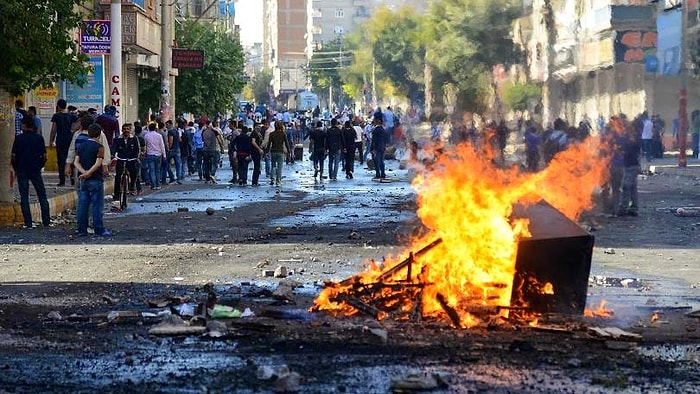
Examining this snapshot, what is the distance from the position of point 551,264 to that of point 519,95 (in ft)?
100

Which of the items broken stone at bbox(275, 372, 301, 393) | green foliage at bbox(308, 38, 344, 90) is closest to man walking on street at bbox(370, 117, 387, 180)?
broken stone at bbox(275, 372, 301, 393)

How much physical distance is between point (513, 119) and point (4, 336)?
2751 cm

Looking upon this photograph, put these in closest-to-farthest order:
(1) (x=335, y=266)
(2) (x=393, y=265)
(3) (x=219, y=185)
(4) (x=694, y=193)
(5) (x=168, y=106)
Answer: (2) (x=393, y=265) → (1) (x=335, y=266) → (4) (x=694, y=193) → (3) (x=219, y=185) → (5) (x=168, y=106)

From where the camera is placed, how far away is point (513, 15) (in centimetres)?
3925

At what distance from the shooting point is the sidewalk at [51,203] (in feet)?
68.5

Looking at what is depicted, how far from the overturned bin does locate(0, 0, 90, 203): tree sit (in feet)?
38.8

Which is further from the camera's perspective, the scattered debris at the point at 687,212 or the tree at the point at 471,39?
the tree at the point at 471,39

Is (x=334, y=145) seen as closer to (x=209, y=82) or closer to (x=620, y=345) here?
(x=209, y=82)

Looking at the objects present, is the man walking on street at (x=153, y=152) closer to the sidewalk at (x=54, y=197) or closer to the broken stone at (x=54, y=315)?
the sidewalk at (x=54, y=197)

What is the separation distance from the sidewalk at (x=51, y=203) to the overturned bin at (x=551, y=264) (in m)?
12.5

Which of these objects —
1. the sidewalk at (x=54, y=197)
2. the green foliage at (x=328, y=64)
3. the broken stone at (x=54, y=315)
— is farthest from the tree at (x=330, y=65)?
the broken stone at (x=54, y=315)

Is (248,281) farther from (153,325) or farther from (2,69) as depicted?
(2,69)

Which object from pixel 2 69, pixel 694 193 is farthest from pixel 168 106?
pixel 2 69

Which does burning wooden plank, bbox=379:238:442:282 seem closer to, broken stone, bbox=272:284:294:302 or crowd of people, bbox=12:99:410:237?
broken stone, bbox=272:284:294:302
